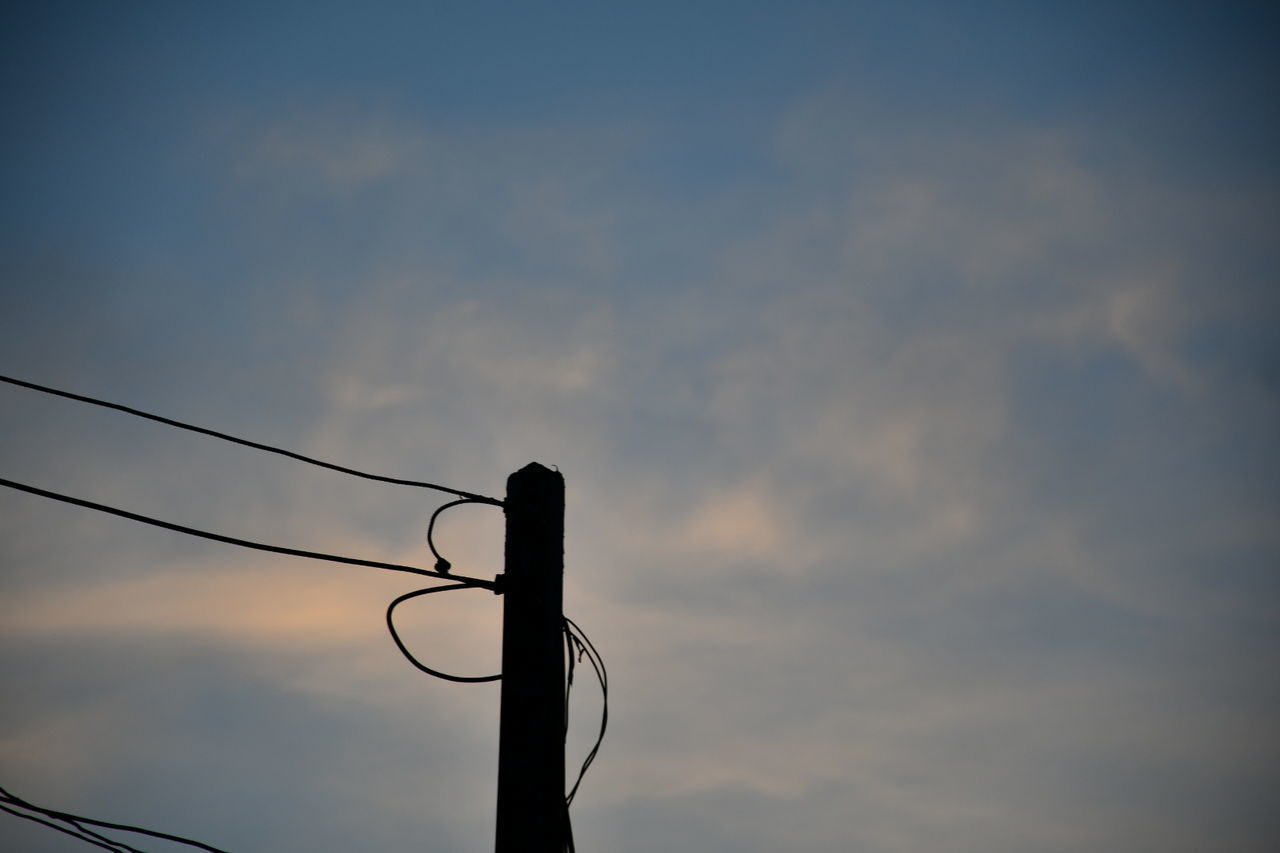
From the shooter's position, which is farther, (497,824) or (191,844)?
(191,844)

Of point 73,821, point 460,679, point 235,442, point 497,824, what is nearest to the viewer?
point 497,824

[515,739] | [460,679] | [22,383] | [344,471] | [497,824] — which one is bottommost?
[497,824]

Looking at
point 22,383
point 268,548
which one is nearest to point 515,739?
point 268,548

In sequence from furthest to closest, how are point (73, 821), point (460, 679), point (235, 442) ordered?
1. point (235, 442)
2. point (460, 679)
3. point (73, 821)

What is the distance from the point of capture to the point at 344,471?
19.5 feet

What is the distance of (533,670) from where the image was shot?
16.8 feet

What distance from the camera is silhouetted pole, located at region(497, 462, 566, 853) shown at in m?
4.81

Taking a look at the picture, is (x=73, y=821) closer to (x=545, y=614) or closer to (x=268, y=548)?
(x=268, y=548)

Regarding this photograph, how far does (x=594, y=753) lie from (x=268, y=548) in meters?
2.16

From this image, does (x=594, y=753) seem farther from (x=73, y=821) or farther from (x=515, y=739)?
(x=73, y=821)

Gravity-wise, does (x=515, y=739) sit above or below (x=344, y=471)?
below

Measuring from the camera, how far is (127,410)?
574cm

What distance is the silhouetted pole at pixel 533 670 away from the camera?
15.8 feet

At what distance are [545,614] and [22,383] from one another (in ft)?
10.9
